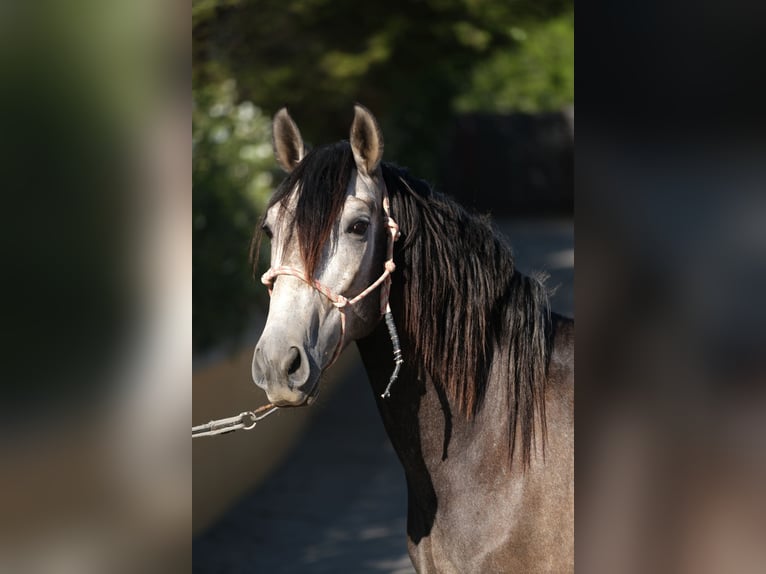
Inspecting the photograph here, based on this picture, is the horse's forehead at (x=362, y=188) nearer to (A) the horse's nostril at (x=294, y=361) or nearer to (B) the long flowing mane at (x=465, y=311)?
(B) the long flowing mane at (x=465, y=311)

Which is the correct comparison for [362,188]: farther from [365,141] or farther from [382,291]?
[382,291]

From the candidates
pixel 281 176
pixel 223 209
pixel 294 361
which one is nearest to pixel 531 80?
pixel 281 176

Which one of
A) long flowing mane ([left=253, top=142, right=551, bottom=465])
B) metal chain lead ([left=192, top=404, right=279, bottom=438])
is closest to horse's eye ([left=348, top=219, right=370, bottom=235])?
long flowing mane ([left=253, top=142, right=551, bottom=465])

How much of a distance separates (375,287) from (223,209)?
179 inches

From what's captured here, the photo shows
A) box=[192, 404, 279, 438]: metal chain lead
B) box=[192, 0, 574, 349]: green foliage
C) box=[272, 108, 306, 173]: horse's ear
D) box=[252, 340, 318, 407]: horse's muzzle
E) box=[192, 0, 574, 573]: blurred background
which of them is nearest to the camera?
box=[252, 340, 318, 407]: horse's muzzle

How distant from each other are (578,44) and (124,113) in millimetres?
711

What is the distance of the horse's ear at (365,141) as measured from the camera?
8.18 ft

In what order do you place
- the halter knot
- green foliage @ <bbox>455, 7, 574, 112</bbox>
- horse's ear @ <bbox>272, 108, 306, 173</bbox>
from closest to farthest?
1. the halter knot
2. horse's ear @ <bbox>272, 108, 306, 173</bbox>
3. green foliage @ <bbox>455, 7, 574, 112</bbox>

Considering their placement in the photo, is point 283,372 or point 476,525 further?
point 476,525

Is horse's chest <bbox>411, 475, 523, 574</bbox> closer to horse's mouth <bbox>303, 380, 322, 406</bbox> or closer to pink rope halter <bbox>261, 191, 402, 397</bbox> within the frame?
pink rope halter <bbox>261, 191, 402, 397</bbox>

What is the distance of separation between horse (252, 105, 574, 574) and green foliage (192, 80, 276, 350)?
10.8 feet

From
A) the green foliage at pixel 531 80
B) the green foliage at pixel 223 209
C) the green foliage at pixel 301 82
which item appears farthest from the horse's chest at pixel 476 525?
the green foliage at pixel 531 80

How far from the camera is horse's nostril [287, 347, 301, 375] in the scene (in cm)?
235

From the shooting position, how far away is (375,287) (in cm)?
253
